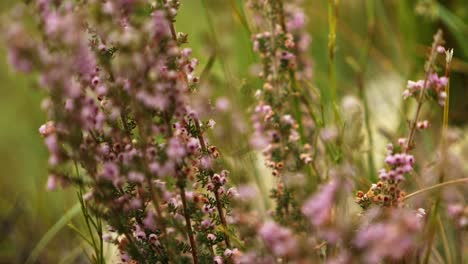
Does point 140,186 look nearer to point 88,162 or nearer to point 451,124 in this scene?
point 88,162

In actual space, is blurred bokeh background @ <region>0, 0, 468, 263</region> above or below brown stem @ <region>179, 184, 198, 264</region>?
above

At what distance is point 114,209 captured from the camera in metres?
0.88

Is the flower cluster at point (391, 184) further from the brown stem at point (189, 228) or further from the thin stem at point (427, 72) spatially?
the brown stem at point (189, 228)

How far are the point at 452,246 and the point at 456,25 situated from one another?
71 centimetres

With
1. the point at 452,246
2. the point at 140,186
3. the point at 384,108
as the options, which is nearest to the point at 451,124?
the point at 384,108

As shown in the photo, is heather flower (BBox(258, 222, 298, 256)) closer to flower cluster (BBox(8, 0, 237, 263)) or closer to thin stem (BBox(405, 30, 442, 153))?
flower cluster (BBox(8, 0, 237, 263))

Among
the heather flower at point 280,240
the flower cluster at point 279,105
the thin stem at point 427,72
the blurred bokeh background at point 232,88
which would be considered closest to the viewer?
the heather flower at point 280,240

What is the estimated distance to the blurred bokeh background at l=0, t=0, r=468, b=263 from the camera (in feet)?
5.32

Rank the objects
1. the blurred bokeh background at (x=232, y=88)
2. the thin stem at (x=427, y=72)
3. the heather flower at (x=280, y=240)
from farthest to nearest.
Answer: the blurred bokeh background at (x=232, y=88)
the thin stem at (x=427, y=72)
the heather flower at (x=280, y=240)

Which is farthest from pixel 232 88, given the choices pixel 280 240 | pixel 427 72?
pixel 280 240

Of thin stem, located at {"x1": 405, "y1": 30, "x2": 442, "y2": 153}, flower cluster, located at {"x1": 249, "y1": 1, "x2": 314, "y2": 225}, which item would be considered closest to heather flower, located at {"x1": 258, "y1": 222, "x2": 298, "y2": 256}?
flower cluster, located at {"x1": 249, "y1": 1, "x2": 314, "y2": 225}

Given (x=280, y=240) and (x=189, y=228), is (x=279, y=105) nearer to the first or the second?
(x=189, y=228)

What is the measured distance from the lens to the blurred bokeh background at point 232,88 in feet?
5.32

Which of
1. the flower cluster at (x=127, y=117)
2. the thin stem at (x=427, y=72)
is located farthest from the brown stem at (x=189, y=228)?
the thin stem at (x=427, y=72)
